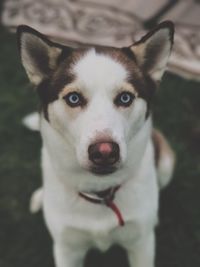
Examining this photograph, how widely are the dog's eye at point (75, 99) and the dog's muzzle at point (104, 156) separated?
7.6 inches

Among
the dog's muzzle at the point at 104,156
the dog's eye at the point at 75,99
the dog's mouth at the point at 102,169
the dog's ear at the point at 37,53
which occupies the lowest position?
the dog's mouth at the point at 102,169

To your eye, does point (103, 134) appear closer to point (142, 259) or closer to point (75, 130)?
point (75, 130)

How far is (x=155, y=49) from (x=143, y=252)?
100cm

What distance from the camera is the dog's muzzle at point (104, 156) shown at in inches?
89.4

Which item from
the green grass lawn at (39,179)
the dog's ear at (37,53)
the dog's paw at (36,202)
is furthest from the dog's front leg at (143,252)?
the dog's ear at (37,53)

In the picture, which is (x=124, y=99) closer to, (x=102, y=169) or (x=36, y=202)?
(x=102, y=169)

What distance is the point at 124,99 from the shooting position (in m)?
2.40

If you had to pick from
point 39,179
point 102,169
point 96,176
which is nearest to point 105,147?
point 102,169

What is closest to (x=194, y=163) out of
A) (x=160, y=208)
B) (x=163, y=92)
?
(x=160, y=208)

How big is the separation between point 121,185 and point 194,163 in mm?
1199

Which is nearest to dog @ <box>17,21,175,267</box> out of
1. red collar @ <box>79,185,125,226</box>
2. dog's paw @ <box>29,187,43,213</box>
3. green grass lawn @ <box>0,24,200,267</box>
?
red collar @ <box>79,185,125,226</box>

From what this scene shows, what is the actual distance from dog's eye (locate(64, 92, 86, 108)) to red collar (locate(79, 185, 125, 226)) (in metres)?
0.55

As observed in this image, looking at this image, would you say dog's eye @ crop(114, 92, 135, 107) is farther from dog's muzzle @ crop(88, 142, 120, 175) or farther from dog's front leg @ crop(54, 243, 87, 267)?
dog's front leg @ crop(54, 243, 87, 267)

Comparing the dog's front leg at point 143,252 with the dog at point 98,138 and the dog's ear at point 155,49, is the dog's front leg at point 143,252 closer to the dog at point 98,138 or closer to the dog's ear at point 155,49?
the dog at point 98,138
